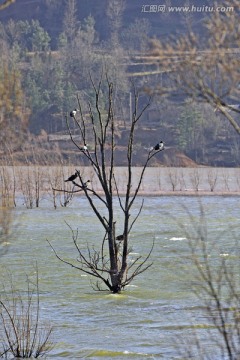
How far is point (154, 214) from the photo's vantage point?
42031 mm

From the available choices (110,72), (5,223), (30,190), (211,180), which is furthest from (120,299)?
(110,72)

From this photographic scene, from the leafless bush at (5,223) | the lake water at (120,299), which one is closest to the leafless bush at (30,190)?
the lake water at (120,299)

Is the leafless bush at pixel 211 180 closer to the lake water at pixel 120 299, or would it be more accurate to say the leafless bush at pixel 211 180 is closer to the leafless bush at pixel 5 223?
the lake water at pixel 120 299

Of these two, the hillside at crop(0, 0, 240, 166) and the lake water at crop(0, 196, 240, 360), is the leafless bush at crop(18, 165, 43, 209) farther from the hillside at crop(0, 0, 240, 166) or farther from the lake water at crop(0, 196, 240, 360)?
the hillside at crop(0, 0, 240, 166)

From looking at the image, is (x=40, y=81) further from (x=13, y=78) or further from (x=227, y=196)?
(x=13, y=78)

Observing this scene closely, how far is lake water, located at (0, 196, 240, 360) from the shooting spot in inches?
538

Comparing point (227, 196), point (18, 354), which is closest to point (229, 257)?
point (18, 354)

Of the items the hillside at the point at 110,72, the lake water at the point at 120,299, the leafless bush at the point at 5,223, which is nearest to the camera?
the leafless bush at the point at 5,223

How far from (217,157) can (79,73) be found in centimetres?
2876

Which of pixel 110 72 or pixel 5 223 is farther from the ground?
pixel 5 223

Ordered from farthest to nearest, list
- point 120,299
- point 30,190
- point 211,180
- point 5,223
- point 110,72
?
point 110,72, point 211,180, point 30,190, point 120,299, point 5,223

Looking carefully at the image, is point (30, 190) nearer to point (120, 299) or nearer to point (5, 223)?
point (120, 299)

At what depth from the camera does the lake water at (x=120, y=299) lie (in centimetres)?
1366

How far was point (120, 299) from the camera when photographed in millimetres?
17578
